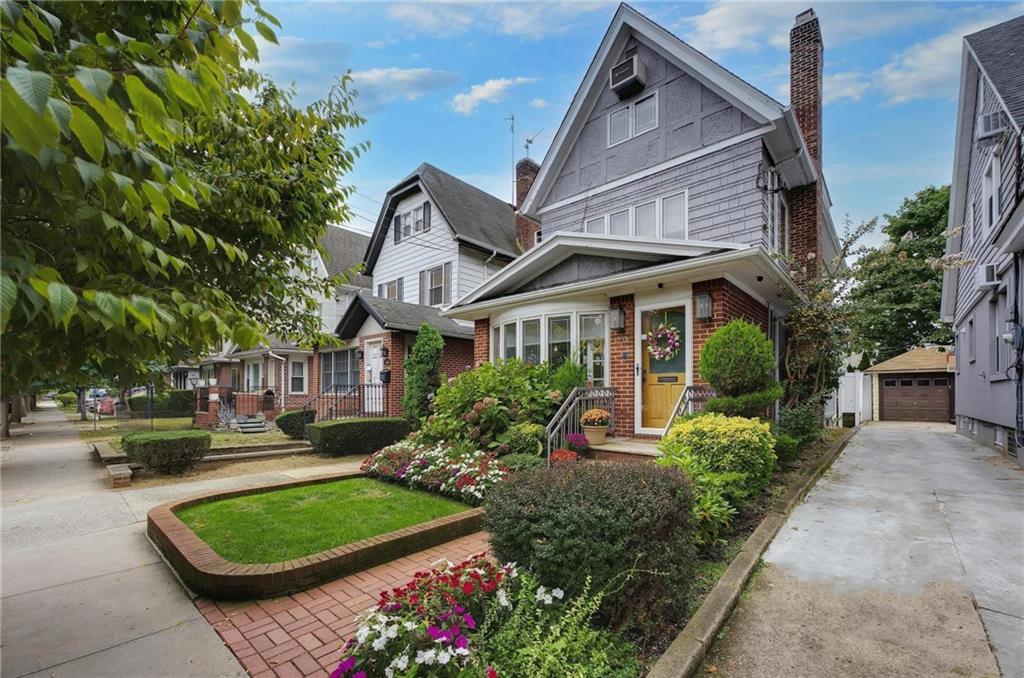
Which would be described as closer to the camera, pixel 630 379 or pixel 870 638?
pixel 870 638

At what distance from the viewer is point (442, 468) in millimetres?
6828

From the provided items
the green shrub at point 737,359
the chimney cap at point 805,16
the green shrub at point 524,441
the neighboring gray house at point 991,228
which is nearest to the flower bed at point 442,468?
the green shrub at point 524,441

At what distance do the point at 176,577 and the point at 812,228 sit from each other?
1352 centimetres

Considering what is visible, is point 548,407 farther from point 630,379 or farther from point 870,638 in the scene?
point 870,638

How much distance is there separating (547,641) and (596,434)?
18.6 ft

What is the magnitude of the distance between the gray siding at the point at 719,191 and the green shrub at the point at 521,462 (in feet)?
21.4

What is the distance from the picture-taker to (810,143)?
38.1 ft

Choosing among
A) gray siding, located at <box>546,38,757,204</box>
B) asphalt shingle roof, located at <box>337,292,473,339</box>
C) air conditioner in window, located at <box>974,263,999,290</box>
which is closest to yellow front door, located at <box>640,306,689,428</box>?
gray siding, located at <box>546,38,757,204</box>

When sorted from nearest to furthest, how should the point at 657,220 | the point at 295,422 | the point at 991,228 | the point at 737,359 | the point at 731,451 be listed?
the point at 731,451 < the point at 737,359 < the point at 991,228 < the point at 657,220 < the point at 295,422

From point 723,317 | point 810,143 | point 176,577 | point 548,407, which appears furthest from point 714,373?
point 810,143

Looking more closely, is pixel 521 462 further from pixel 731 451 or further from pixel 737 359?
pixel 737 359

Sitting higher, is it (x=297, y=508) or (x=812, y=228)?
(x=812, y=228)

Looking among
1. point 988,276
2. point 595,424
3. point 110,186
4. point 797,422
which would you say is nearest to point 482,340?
point 595,424

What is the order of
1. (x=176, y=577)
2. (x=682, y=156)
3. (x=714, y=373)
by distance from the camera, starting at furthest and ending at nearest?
(x=682, y=156), (x=714, y=373), (x=176, y=577)
